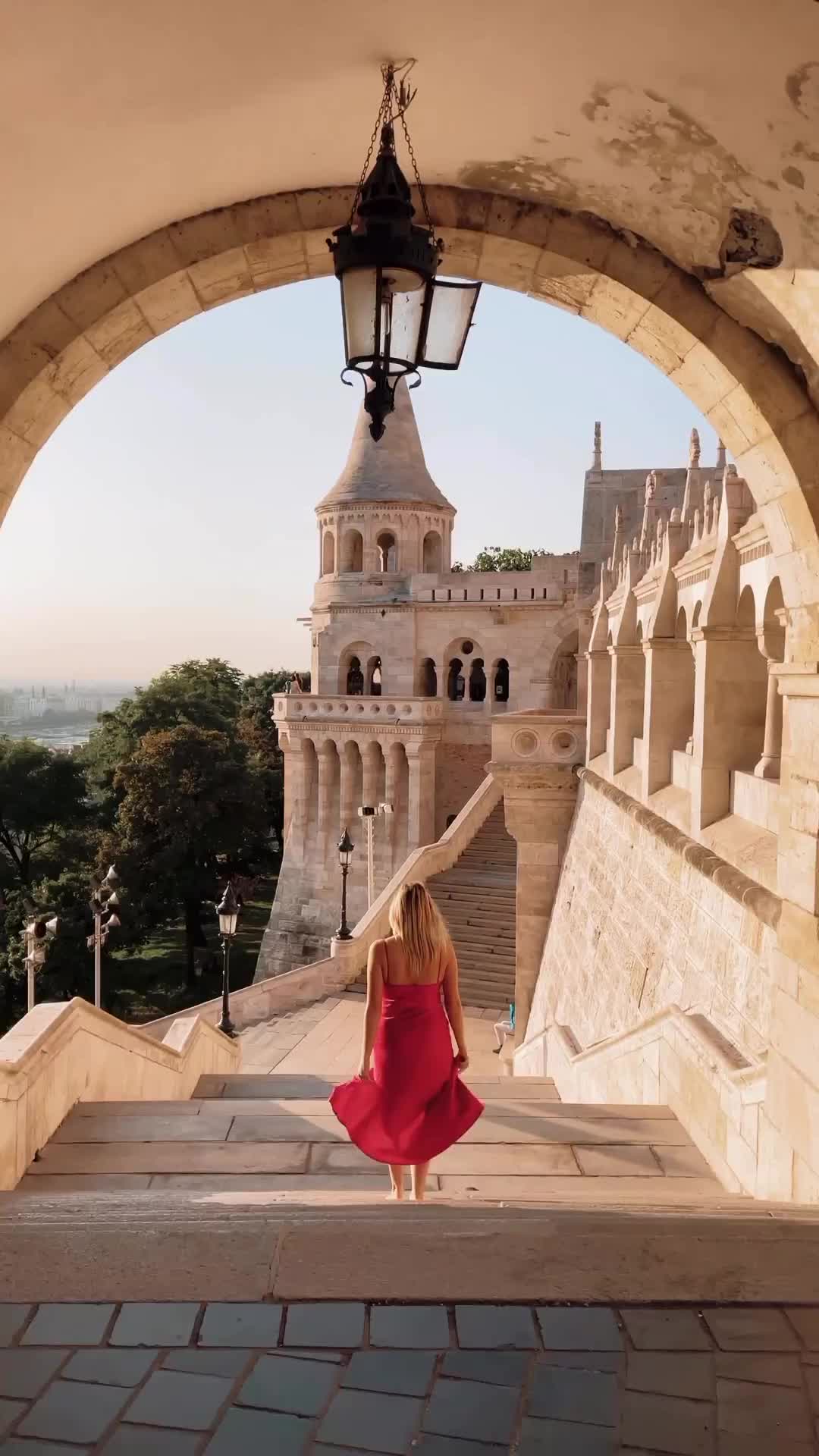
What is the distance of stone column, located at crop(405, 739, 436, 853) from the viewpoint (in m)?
30.9

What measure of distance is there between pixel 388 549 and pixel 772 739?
1121 inches

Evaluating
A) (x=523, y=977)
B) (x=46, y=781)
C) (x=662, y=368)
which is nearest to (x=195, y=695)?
(x=46, y=781)

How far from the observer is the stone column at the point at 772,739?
6.89 m

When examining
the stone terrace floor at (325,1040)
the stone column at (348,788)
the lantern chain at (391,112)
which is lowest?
the stone terrace floor at (325,1040)

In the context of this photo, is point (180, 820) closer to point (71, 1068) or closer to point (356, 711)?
point (356, 711)

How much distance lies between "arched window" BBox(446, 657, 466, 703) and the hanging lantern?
29.0 m

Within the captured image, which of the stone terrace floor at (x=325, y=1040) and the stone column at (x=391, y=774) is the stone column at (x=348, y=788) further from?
the stone terrace floor at (x=325, y=1040)

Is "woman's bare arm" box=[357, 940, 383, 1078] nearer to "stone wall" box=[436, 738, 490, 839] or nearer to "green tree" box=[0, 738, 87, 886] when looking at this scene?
"stone wall" box=[436, 738, 490, 839]

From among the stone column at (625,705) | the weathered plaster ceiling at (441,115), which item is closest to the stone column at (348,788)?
the stone column at (625,705)

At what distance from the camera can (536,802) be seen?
15227 millimetres

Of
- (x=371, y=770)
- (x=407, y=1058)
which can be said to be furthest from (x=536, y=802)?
(x=371, y=770)

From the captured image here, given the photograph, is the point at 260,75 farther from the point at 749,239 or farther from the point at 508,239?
the point at 749,239

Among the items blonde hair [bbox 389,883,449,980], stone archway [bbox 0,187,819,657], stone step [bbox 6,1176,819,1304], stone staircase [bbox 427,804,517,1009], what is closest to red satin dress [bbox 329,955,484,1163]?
blonde hair [bbox 389,883,449,980]

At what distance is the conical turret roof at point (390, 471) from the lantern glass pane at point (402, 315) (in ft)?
100
